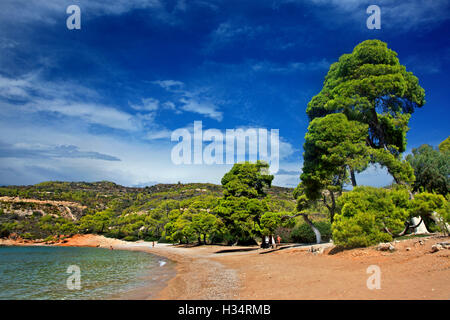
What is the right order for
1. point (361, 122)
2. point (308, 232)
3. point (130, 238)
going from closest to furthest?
point (361, 122) → point (308, 232) → point (130, 238)

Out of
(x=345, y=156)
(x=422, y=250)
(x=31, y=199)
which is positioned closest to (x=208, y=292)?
(x=422, y=250)

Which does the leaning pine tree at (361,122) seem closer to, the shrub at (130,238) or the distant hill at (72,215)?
the distant hill at (72,215)

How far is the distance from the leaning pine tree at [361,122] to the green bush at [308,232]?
643 cm

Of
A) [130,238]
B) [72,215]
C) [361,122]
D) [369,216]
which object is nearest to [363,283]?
[369,216]

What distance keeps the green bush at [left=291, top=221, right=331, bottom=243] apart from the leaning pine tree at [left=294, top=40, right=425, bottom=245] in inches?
253

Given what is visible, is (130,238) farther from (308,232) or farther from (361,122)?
(361,122)

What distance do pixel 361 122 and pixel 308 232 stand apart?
14.0 metres

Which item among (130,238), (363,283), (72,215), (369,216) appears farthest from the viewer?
(72,215)

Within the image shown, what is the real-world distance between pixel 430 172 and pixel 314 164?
1185 centimetres

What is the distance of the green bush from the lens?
2677 cm

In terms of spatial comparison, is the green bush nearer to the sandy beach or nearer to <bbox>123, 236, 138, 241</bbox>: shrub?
the sandy beach

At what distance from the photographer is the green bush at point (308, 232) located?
26766 millimetres

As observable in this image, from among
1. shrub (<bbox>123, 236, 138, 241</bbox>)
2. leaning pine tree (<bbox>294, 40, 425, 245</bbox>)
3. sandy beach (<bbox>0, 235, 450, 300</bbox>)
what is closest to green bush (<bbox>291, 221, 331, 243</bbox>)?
leaning pine tree (<bbox>294, 40, 425, 245</bbox>)

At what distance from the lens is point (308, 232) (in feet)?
Answer: 92.4
